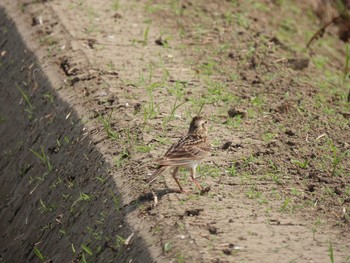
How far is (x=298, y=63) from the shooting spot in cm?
1120

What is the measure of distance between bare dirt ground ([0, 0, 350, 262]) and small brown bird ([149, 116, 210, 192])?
0.24 metres

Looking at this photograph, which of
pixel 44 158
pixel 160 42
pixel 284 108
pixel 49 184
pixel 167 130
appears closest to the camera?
pixel 167 130

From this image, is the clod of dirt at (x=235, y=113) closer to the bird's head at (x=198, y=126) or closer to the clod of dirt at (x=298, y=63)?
the bird's head at (x=198, y=126)

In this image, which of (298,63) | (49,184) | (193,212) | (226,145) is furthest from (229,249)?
(298,63)

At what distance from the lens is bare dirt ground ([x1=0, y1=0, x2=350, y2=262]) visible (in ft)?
25.0

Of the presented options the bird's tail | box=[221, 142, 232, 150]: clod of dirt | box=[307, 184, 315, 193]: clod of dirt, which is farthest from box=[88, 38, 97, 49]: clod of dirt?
box=[307, 184, 315, 193]: clod of dirt

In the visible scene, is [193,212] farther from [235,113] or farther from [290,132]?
[235,113]

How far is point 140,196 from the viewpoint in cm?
801

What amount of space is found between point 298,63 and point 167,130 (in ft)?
8.53

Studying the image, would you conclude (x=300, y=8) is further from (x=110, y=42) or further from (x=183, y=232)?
(x=183, y=232)

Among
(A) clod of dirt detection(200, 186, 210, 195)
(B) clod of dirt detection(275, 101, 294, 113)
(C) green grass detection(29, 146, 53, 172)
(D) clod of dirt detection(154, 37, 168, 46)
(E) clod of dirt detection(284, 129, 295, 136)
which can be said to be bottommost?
(C) green grass detection(29, 146, 53, 172)

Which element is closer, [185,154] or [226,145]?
[185,154]

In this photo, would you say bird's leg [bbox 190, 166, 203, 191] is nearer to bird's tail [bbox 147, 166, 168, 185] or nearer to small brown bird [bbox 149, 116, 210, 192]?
small brown bird [bbox 149, 116, 210, 192]

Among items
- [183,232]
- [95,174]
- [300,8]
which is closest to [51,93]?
[95,174]
